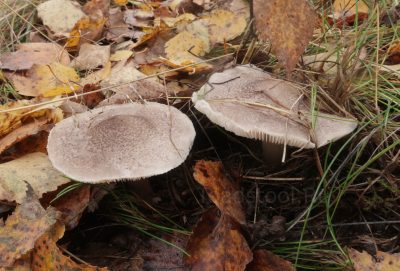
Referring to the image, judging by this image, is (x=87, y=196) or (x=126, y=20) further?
(x=126, y=20)

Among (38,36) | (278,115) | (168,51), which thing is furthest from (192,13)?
(278,115)

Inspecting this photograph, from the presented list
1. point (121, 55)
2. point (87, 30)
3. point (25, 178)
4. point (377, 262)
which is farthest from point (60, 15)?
point (377, 262)

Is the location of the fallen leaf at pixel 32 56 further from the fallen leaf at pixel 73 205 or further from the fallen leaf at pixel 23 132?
the fallen leaf at pixel 73 205

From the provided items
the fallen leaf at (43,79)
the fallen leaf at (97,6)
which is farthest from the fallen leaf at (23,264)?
the fallen leaf at (97,6)

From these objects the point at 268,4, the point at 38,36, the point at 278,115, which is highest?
the point at 268,4

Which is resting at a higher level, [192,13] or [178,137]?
[178,137]

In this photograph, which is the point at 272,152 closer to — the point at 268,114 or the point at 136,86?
the point at 268,114

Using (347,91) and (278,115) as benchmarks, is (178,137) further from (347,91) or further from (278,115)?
(347,91)
